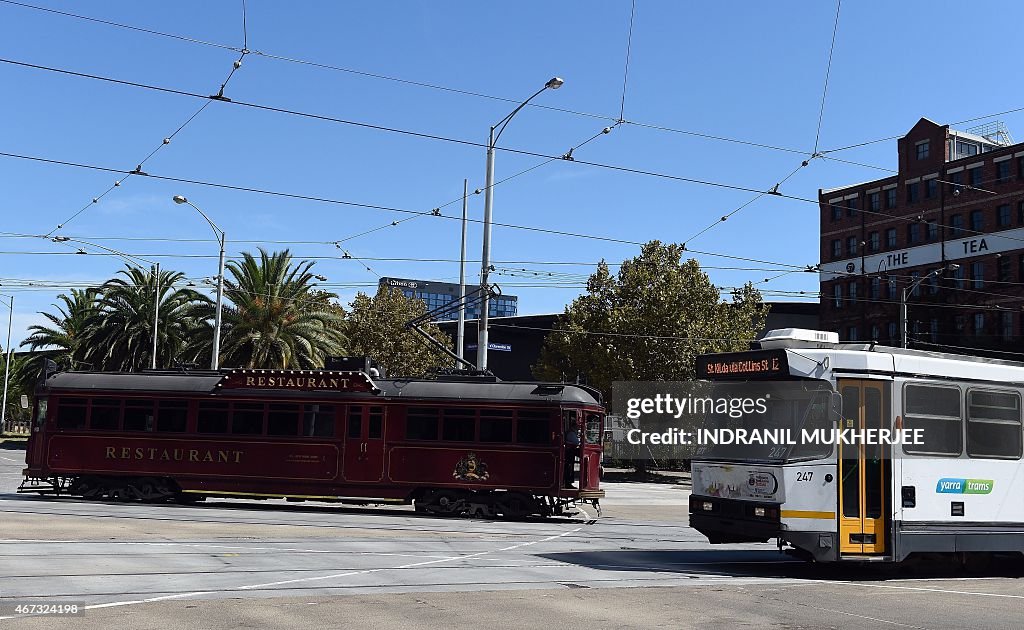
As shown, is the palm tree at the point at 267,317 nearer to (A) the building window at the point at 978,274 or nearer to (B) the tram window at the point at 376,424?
(B) the tram window at the point at 376,424

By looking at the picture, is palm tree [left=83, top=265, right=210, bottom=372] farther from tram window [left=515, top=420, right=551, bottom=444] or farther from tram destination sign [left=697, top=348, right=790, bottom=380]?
tram destination sign [left=697, top=348, right=790, bottom=380]

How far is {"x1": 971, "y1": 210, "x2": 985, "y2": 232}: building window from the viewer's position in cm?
6028

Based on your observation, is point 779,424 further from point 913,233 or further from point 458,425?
point 913,233

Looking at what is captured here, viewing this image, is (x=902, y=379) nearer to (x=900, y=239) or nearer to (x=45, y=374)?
(x=45, y=374)

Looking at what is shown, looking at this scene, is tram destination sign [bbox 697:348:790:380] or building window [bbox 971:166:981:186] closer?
tram destination sign [bbox 697:348:790:380]

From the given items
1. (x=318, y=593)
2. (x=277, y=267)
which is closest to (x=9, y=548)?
(x=318, y=593)

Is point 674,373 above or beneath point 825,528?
above

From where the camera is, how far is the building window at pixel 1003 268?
2286 inches

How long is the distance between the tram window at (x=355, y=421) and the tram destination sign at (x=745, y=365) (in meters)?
10.5

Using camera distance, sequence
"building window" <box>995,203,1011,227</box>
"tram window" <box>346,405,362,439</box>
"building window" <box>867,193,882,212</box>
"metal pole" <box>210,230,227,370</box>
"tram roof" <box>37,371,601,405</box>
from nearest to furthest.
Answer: "tram roof" <box>37,371,601,405</box>, "tram window" <box>346,405,362,439</box>, "metal pole" <box>210,230,227,370</box>, "building window" <box>995,203,1011,227</box>, "building window" <box>867,193,882,212</box>

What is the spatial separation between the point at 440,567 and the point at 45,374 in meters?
15.3

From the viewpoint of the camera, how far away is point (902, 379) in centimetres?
1367

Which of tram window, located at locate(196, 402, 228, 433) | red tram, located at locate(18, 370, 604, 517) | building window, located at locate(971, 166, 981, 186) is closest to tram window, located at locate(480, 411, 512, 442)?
red tram, located at locate(18, 370, 604, 517)

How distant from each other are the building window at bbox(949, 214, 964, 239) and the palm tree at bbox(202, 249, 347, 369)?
39.9 metres
